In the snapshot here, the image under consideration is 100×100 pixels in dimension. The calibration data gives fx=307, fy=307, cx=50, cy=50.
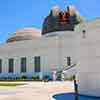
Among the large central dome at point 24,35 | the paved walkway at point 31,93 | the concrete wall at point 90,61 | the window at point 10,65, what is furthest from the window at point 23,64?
the concrete wall at point 90,61

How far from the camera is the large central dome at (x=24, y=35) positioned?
81625mm

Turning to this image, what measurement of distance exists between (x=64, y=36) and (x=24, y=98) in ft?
152

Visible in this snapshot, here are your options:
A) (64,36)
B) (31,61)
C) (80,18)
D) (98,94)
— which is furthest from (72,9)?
(98,94)

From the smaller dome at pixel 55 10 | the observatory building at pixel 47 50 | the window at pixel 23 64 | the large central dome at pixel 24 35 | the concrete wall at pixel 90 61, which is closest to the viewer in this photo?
the concrete wall at pixel 90 61

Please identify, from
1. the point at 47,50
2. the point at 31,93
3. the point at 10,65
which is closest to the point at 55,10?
the point at 47,50

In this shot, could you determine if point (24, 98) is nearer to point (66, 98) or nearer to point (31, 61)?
point (66, 98)

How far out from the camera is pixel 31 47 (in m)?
69.8

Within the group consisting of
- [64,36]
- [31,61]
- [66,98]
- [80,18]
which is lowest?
[66,98]

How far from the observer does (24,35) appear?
82312 mm

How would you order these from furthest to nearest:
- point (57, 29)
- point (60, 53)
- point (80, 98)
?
point (57, 29)
point (60, 53)
point (80, 98)

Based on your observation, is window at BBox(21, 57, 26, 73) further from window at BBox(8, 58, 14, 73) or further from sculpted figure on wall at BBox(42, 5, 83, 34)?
sculpted figure on wall at BBox(42, 5, 83, 34)

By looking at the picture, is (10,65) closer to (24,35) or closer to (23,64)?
(23,64)

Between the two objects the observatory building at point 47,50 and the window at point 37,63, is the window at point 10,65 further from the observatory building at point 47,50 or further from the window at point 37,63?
the window at point 37,63

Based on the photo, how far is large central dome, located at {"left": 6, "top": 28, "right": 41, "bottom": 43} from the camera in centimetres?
8162
